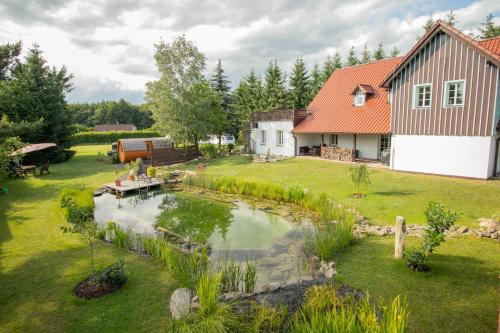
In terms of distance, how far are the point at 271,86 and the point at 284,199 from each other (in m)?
24.6

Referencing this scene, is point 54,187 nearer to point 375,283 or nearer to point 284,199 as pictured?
point 284,199

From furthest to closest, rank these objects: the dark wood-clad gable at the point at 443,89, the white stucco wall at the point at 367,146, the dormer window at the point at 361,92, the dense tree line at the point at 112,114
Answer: the dense tree line at the point at 112,114 → the dormer window at the point at 361,92 → the white stucco wall at the point at 367,146 → the dark wood-clad gable at the point at 443,89

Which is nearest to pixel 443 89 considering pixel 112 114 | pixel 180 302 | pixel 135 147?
pixel 180 302

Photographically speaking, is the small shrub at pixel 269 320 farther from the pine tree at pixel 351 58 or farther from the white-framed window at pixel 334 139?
the pine tree at pixel 351 58

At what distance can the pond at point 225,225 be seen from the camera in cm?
798

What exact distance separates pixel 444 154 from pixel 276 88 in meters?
22.4

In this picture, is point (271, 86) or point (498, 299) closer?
Answer: point (498, 299)

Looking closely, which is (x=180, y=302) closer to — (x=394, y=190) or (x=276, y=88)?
(x=394, y=190)

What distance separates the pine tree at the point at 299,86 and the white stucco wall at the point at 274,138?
400 inches

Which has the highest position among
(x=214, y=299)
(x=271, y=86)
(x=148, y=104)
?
(x=271, y=86)

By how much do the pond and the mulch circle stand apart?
289 cm

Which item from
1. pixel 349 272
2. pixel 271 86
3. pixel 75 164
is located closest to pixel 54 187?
pixel 75 164

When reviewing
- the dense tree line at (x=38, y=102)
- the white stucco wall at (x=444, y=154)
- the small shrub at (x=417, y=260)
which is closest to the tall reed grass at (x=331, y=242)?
the small shrub at (x=417, y=260)

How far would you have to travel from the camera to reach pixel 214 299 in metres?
4.63
